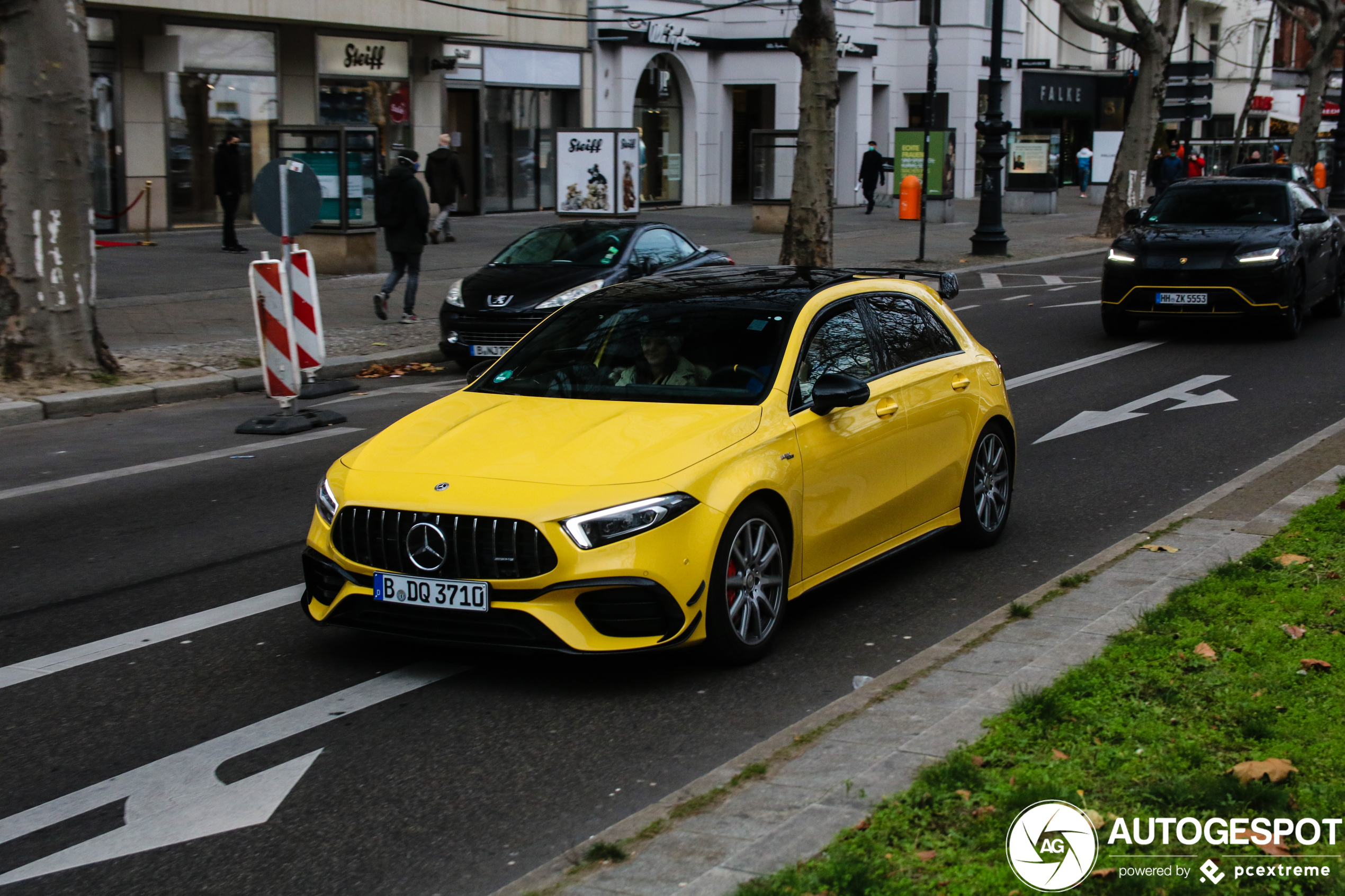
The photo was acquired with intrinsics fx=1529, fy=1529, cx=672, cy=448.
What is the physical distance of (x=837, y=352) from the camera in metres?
6.87

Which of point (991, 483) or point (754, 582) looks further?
point (991, 483)

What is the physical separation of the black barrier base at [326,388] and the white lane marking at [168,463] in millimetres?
1774

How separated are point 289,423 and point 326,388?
2.13 meters

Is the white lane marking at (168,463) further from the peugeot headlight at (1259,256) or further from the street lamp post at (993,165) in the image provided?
the street lamp post at (993,165)

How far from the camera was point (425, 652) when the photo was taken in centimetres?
628

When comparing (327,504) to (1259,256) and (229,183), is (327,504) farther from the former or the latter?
(229,183)

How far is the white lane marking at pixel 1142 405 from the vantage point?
Result: 11500 mm

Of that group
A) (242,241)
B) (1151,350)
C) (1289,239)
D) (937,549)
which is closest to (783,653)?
(937,549)

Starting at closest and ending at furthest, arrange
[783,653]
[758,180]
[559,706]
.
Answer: [559,706]
[783,653]
[758,180]

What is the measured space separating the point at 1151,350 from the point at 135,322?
36.4 feet

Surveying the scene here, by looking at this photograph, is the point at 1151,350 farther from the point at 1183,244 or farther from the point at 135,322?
the point at 135,322

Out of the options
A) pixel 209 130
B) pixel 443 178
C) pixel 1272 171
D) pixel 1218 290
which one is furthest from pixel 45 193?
pixel 1272 171

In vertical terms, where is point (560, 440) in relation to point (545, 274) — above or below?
below
